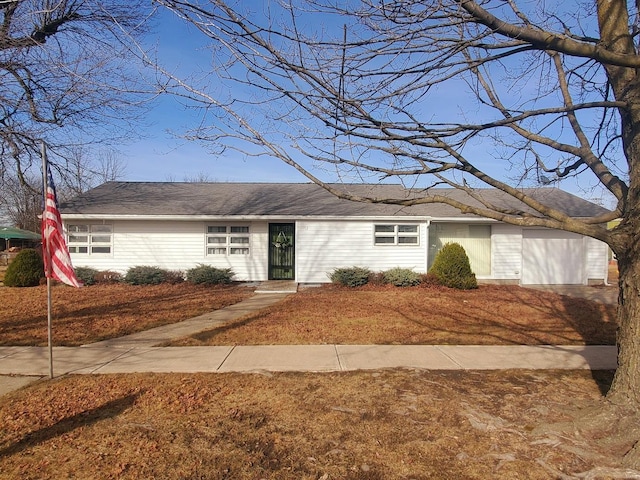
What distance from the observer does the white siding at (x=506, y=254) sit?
1695cm

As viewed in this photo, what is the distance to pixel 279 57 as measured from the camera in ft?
12.9

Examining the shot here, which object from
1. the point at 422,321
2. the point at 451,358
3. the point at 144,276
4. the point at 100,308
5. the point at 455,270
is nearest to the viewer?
the point at 451,358

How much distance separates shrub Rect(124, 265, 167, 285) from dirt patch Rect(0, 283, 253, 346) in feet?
1.09

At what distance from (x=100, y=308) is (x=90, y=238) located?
257 inches

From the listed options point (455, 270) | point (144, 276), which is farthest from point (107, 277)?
point (455, 270)

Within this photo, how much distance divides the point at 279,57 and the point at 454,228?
47.2 feet

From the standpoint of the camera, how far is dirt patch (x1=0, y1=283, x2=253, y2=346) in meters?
7.89

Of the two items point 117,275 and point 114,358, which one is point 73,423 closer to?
point 114,358

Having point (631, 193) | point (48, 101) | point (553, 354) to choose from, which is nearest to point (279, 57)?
point (631, 193)

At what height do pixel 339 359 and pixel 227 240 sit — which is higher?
pixel 227 240

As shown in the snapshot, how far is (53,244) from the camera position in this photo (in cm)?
553

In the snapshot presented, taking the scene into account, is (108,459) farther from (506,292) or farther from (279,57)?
(506,292)

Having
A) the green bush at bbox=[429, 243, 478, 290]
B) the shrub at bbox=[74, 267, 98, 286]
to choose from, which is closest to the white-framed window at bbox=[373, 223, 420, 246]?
the green bush at bbox=[429, 243, 478, 290]

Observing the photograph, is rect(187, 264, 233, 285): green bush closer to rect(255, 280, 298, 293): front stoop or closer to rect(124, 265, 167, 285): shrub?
rect(124, 265, 167, 285): shrub
